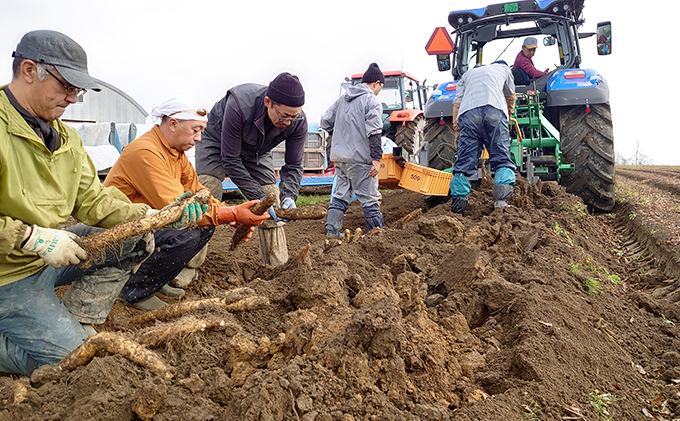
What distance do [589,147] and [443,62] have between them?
6.96ft

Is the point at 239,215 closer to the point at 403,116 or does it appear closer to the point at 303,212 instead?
the point at 303,212

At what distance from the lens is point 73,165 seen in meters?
2.42

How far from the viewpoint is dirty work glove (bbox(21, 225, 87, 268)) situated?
207 cm

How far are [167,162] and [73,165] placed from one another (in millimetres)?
729

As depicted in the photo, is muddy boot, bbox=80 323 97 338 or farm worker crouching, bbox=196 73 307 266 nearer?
muddy boot, bbox=80 323 97 338

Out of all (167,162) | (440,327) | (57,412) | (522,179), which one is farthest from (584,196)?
(57,412)

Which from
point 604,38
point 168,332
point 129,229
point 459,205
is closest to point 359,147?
point 459,205

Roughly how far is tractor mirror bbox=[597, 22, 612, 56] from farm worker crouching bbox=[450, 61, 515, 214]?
5.50ft

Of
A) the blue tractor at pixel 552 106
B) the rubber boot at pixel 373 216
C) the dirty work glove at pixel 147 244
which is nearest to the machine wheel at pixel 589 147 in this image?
the blue tractor at pixel 552 106

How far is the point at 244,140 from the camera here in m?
4.04

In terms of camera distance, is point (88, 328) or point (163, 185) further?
point (163, 185)

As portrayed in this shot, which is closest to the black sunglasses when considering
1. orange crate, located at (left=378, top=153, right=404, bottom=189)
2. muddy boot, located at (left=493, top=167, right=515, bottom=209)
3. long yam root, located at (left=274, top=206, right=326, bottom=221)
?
long yam root, located at (left=274, top=206, right=326, bottom=221)

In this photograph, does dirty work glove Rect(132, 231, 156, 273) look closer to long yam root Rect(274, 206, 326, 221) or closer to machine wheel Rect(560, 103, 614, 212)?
long yam root Rect(274, 206, 326, 221)

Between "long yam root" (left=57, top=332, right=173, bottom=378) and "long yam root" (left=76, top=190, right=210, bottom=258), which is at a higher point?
"long yam root" (left=76, top=190, right=210, bottom=258)
